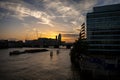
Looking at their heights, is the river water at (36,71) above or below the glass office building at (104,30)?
below

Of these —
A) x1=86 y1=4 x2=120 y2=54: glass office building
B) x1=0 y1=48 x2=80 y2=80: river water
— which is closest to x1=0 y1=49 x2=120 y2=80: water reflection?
x1=0 y1=48 x2=80 y2=80: river water

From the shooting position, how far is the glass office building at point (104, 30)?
97.1 metres

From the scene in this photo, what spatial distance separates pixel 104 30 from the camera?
10175 centimetres

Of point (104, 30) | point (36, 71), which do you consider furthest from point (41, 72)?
point (104, 30)

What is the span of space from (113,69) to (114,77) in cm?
240

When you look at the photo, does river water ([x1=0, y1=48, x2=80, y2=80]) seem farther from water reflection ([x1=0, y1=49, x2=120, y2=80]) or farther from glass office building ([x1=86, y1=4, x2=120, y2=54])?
glass office building ([x1=86, y1=4, x2=120, y2=54])

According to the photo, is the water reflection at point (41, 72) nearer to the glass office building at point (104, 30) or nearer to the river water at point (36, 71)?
the river water at point (36, 71)

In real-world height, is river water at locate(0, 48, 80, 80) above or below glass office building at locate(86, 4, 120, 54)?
below

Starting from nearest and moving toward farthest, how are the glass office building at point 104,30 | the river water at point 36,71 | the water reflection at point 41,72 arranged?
1. the water reflection at point 41,72
2. the river water at point 36,71
3. the glass office building at point 104,30

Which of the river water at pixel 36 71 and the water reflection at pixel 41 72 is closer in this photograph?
the water reflection at pixel 41 72

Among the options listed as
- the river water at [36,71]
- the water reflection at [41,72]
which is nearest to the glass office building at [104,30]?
the river water at [36,71]

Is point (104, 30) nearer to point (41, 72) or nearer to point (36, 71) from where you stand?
point (36, 71)

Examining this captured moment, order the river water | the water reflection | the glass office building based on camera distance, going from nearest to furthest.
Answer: the water reflection < the river water < the glass office building

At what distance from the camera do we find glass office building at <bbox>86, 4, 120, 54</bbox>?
9706cm
